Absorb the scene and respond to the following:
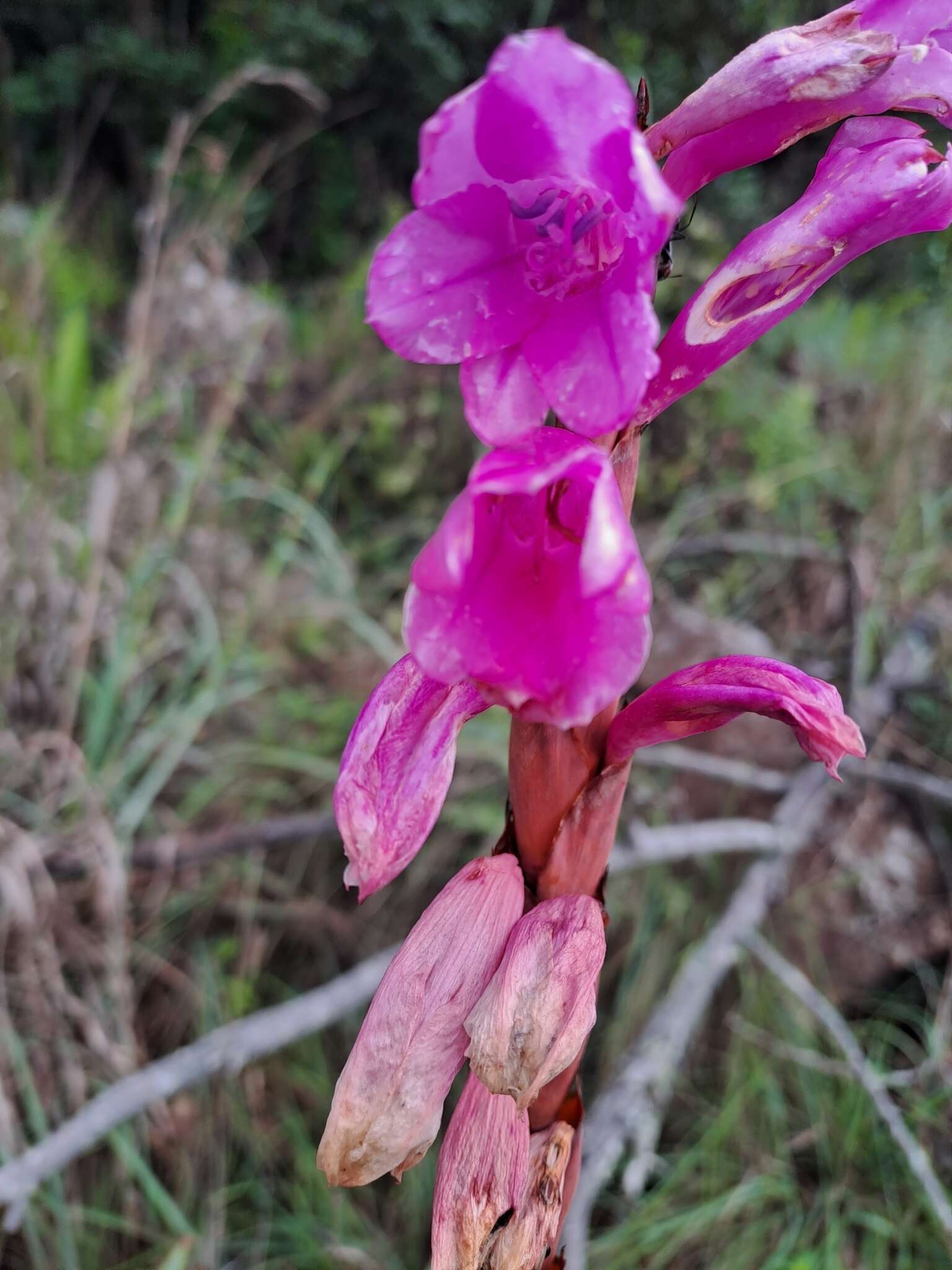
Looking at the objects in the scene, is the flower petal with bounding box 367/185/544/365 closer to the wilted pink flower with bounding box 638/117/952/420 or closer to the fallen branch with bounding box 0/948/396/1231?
the wilted pink flower with bounding box 638/117/952/420

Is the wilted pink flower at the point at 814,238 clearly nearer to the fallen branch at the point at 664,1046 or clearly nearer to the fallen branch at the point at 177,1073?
the fallen branch at the point at 177,1073

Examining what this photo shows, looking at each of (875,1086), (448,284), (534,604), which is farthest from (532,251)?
(875,1086)

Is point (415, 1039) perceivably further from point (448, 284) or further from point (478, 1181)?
point (448, 284)

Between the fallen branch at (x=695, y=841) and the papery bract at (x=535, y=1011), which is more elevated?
the papery bract at (x=535, y=1011)

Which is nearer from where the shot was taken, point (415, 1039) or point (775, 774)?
point (415, 1039)

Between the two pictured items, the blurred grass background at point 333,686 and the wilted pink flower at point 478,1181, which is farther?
the blurred grass background at point 333,686

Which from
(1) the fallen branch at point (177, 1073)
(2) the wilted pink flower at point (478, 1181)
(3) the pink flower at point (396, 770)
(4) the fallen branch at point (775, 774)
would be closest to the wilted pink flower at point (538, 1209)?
(2) the wilted pink flower at point (478, 1181)

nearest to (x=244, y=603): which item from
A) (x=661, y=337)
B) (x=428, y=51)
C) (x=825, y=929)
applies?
(x=825, y=929)
